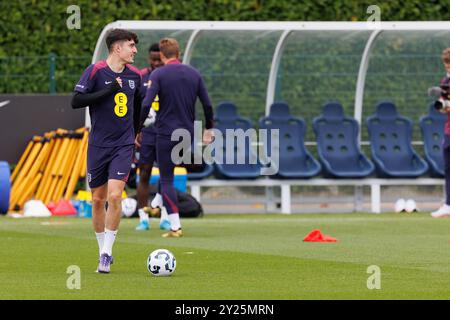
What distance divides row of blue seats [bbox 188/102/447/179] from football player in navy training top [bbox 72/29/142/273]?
34.2ft

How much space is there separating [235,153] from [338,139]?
188cm

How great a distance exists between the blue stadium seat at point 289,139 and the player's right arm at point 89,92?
36.4ft

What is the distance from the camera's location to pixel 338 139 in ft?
79.7

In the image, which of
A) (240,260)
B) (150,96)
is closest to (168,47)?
(150,96)

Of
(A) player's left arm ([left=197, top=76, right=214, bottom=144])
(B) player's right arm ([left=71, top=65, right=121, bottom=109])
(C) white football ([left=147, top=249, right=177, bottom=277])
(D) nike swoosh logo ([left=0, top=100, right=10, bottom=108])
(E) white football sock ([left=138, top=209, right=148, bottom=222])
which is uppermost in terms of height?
Result: (B) player's right arm ([left=71, top=65, right=121, bottom=109])

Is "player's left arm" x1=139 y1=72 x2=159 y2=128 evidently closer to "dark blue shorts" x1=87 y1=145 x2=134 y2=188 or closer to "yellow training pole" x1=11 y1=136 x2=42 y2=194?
"dark blue shorts" x1=87 y1=145 x2=134 y2=188

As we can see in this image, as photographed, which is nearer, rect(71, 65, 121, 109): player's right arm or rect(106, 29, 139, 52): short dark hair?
rect(71, 65, 121, 109): player's right arm

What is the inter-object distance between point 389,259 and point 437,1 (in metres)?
14.4

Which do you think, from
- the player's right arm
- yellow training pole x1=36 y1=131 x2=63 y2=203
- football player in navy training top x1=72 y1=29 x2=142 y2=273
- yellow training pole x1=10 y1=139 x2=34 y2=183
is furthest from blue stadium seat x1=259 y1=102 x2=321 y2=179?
the player's right arm

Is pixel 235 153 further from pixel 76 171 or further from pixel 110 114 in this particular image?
pixel 110 114

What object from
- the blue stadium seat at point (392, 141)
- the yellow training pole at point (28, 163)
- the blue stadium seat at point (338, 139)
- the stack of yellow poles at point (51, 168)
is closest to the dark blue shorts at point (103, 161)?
the stack of yellow poles at point (51, 168)

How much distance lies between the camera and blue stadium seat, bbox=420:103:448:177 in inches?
966

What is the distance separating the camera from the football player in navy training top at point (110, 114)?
12.9 metres
